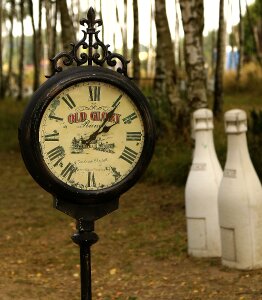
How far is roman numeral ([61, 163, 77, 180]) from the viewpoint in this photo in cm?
390

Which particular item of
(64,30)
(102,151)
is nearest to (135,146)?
(102,151)

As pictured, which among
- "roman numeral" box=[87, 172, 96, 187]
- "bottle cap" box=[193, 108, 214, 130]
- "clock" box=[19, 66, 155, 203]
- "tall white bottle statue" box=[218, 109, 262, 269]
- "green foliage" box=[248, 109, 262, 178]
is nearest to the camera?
"clock" box=[19, 66, 155, 203]

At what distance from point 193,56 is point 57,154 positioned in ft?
24.0

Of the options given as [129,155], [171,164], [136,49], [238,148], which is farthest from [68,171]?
[136,49]

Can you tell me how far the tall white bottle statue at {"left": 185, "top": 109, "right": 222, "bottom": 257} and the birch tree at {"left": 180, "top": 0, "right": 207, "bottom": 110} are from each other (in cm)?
386

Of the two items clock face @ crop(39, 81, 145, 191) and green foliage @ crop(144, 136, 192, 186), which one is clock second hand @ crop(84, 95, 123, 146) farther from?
green foliage @ crop(144, 136, 192, 186)

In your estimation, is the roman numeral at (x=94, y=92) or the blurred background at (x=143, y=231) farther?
the blurred background at (x=143, y=231)

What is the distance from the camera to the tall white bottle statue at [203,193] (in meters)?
6.77

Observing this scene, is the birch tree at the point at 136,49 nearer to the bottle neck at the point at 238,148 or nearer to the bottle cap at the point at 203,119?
the bottle cap at the point at 203,119

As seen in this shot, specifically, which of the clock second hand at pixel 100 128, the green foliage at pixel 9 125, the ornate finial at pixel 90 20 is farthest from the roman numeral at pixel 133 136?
the green foliage at pixel 9 125

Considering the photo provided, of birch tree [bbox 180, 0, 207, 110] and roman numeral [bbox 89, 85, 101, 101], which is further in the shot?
birch tree [bbox 180, 0, 207, 110]

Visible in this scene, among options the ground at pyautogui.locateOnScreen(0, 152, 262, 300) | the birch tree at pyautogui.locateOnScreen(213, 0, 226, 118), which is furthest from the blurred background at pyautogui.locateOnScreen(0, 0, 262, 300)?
the birch tree at pyautogui.locateOnScreen(213, 0, 226, 118)

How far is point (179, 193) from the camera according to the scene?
10.4 m

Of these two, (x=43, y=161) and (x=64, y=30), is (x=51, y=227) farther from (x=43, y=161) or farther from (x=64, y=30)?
(x=64, y=30)
